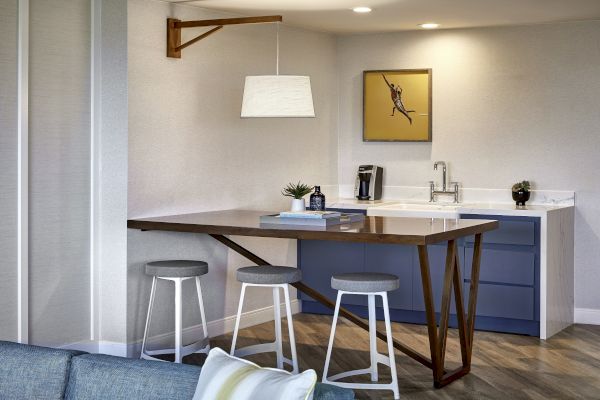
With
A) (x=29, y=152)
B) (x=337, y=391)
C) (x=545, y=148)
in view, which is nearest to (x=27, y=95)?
(x=29, y=152)

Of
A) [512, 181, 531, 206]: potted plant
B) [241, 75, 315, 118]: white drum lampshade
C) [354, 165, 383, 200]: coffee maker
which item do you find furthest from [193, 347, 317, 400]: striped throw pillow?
[354, 165, 383, 200]: coffee maker

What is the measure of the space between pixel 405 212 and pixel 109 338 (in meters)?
2.19

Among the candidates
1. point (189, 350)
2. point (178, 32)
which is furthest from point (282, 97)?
point (189, 350)

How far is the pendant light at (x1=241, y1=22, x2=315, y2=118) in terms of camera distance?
15.7 feet

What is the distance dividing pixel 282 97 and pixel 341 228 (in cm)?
75

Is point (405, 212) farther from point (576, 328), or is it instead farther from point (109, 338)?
point (109, 338)

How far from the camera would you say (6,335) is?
4.81 m

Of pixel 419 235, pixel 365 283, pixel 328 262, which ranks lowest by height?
pixel 328 262

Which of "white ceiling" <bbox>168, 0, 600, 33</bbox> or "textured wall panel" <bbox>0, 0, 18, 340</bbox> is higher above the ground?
"white ceiling" <bbox>168, 0, 600, 33</bbox>

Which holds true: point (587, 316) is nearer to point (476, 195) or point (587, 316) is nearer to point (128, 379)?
point (476, 195)

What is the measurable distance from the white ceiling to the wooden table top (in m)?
1.31

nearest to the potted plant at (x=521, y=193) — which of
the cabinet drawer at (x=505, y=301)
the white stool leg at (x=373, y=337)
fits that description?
the cabinet drawer at (x=505, y=301)

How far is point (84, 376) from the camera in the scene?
2584mm

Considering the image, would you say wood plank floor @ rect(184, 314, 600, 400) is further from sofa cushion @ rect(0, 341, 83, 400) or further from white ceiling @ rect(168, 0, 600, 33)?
sofa cushion @ rect(0, 341, 83, 400)
